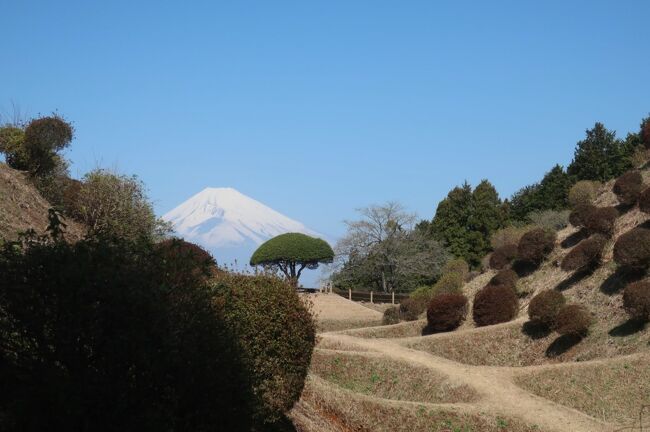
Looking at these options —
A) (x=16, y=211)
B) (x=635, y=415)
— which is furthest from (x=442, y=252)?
(x=635, y=415)

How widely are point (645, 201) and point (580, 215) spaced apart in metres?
2.86

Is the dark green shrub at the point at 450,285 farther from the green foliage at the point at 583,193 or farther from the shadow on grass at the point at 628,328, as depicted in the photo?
the shadow on grass at the point at 628,328

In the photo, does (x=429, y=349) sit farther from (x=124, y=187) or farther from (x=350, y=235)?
(x=350, y=235)

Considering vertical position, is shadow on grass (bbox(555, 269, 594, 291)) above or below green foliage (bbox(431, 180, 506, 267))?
below

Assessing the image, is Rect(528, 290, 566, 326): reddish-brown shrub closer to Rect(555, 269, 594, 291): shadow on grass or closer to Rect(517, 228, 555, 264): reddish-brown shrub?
Rect(555, 269, 594, 291): shadow on grass

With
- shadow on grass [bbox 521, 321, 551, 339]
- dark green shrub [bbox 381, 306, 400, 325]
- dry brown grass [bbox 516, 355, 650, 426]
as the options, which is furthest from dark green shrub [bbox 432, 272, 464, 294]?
dry brown grass [bbox 516, 355, 650, 426]

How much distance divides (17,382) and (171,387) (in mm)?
1223

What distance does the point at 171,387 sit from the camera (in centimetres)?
588

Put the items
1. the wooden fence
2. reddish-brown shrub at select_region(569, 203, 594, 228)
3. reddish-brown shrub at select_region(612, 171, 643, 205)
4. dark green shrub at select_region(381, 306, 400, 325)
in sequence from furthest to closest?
the wooden fence < dark green shrub at select_region(381, 306, 400, 325) < reddish-brown shrub at select_region(569, 203, 594, 228) < reddish-brown shrub at select_region(612, 171, 643, 205)

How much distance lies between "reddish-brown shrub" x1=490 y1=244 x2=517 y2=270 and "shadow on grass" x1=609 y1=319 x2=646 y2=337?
9527 millimetres

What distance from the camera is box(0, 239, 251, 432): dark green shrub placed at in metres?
5.43

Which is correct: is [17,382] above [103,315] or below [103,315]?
below

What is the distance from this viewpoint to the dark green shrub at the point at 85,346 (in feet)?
17.8

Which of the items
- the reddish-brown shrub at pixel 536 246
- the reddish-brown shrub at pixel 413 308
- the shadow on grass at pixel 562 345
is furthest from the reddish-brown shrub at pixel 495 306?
the reddish-brown shrub at pixel 413 308
